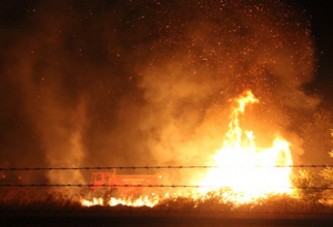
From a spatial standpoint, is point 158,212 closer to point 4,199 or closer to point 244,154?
point 4,199

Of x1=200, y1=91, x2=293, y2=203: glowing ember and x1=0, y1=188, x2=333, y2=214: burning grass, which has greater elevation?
x1=200, y1=91, x2=293, y2=203: glowing ember

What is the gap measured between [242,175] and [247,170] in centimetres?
50

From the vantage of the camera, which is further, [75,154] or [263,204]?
[75,154]

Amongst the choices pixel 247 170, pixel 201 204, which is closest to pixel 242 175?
pixel 247 170

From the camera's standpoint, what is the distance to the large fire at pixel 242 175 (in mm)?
13938

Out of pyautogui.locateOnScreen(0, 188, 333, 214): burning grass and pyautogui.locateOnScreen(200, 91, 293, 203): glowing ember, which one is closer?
pyautogui.locateOnScreen(0, 188, 333, 214): burning grass

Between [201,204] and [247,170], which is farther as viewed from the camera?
[247,170]

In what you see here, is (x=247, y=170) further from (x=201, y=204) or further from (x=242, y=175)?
(x=201, y=204)

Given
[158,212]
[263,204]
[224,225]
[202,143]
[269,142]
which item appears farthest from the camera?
[202,143]

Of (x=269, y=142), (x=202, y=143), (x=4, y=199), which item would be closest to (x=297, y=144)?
(x=269, y=142)

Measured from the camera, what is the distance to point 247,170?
17344 millimetres

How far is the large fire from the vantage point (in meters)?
13.9

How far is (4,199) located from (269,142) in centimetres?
1841

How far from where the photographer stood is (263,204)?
12.3 m
